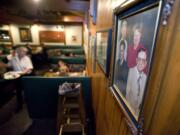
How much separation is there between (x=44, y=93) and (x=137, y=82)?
1996mm

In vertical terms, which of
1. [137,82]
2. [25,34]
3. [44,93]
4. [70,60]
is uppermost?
[25,34]

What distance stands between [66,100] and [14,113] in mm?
1508

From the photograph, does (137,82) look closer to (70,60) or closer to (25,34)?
(70,60)

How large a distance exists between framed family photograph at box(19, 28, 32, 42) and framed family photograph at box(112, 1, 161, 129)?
870 cm

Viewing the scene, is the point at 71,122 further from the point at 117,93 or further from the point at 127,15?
the point at 127,15

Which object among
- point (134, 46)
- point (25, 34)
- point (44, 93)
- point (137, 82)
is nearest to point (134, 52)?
point (134, 46)

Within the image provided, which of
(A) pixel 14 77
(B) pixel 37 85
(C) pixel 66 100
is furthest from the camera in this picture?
(A) pixel 14 77

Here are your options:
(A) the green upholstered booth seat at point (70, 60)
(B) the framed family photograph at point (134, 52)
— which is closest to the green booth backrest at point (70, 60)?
(A) the green upholstered booth seat at point (70, 60)

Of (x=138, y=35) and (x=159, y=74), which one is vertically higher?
(x=138, y=35)

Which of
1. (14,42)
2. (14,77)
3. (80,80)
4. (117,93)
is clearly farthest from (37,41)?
(117,93)

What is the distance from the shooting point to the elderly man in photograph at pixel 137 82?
483mm

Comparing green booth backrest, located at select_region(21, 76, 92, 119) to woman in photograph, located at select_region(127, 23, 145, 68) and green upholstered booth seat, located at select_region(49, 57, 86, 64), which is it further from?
green upholstered booth seat, located at select_region(49, 57, 86, 64)

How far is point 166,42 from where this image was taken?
366 millimetres

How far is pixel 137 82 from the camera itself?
1.73 ft
